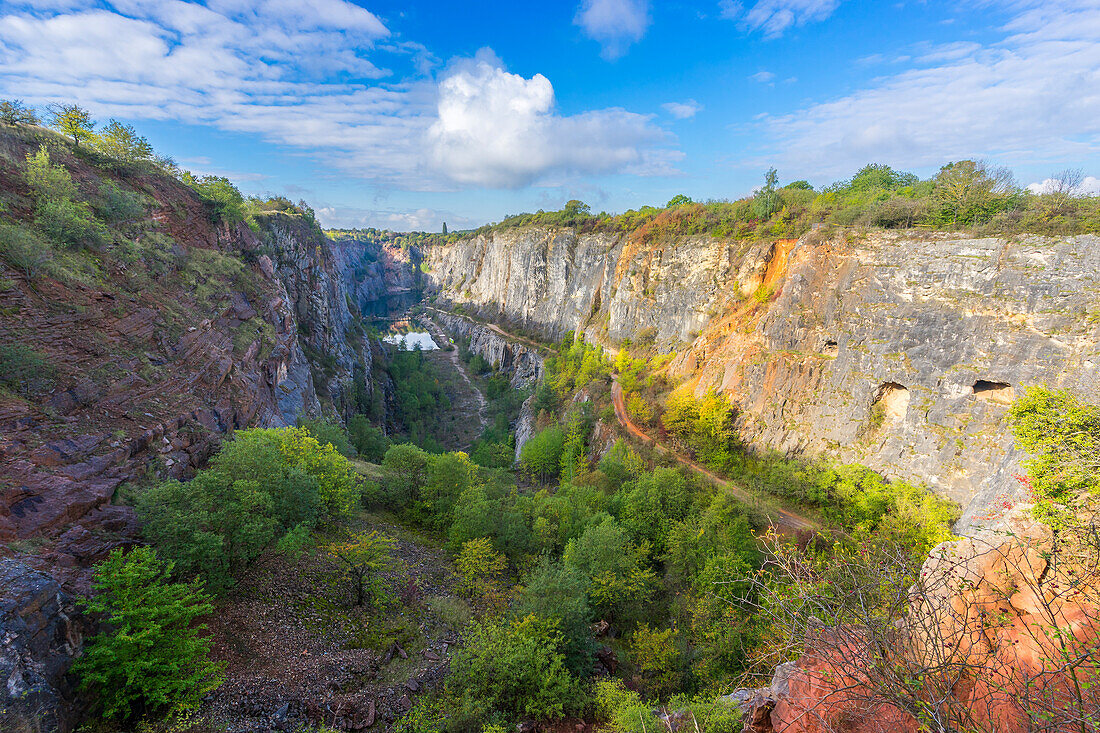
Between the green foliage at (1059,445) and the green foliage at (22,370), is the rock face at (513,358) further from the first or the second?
the green foliage at (1059,445)

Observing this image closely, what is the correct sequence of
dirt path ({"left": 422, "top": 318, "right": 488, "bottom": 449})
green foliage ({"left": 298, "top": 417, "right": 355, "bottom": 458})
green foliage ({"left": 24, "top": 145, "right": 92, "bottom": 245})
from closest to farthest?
green foliage ({"left": 24, "top": 145, "right": 92, "bottom": 245}), green foliage ({"left": 298, "top": 417, "right": 355, "bottom": 458}), dirt path ({"left": 422, "top": 318, "right": 488, "bottom": 449})

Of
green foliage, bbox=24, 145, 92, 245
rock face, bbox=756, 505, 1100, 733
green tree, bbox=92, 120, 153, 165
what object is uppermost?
green tree, bbox=92, 120, 153, 165

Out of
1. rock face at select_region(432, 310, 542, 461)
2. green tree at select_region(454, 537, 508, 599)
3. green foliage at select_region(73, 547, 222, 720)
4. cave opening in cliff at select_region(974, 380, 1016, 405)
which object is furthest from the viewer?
rock face at select_region(432, 310, 542, 461)

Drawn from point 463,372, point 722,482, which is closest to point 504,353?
point 463,372

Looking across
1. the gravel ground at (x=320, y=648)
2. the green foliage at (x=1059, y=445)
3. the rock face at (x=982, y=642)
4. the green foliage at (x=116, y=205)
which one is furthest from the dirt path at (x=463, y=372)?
the rock face at (x=982, y=642)

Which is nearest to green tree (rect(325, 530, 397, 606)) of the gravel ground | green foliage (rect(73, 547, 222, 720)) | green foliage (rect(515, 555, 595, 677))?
the gravel ground

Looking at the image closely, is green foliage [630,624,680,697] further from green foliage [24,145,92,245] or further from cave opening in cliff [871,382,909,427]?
green foliage [24,145,92,245]

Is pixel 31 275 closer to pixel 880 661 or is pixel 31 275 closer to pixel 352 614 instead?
pixel 352 614
